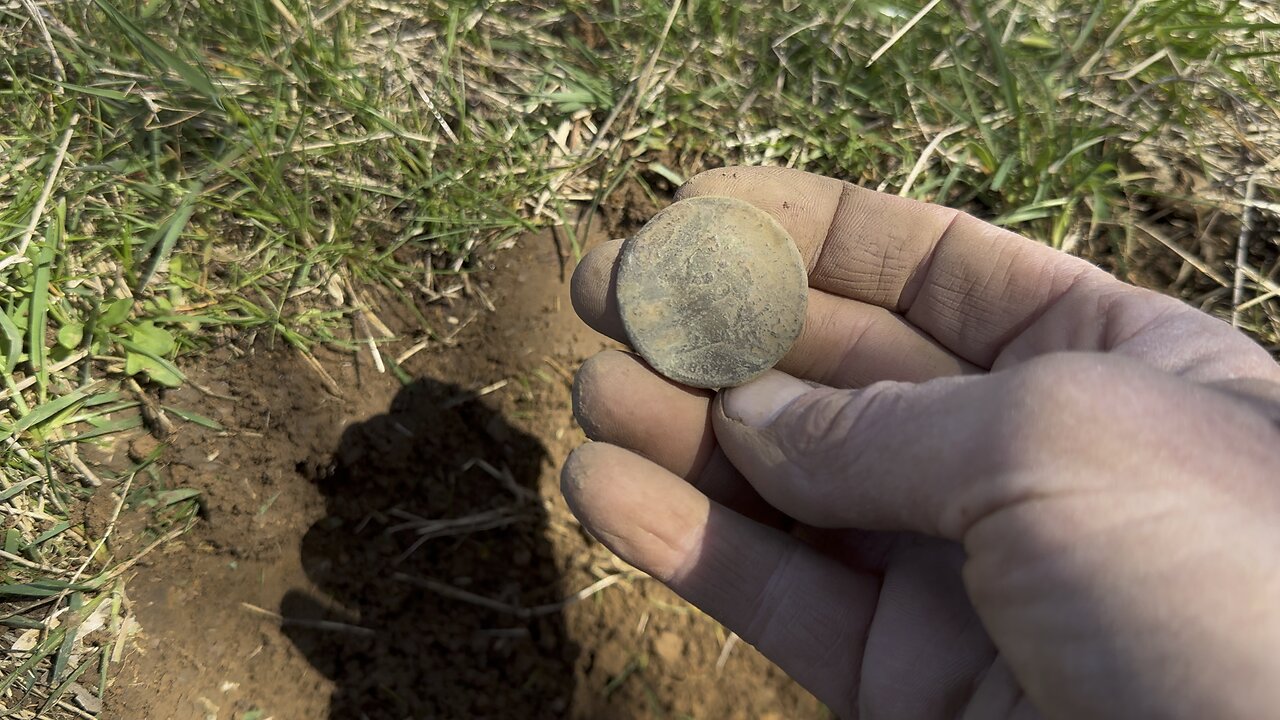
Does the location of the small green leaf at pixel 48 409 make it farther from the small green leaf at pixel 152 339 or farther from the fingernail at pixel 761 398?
the fingernail at pixel 761 398

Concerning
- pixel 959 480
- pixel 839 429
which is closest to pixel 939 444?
pixel 959 480

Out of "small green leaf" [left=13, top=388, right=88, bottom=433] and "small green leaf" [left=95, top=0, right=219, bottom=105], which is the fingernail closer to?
"small green leaf" [left=95, top=0, right=219, bottom=105]

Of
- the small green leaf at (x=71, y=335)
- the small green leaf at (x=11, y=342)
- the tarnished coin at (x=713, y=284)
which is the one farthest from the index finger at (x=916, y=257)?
the small green leaf at (x=11, y=342)

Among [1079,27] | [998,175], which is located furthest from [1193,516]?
[1079,27]

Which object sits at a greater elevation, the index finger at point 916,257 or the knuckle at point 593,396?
the index finger at point 916,257

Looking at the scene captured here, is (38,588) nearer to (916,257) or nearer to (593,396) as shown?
(593,396)

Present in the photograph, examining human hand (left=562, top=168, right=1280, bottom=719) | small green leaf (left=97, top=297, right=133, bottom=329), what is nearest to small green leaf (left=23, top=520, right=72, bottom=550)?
small green leaf (left=97, top=297, right=133, bottom=329)

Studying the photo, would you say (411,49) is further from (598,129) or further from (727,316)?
(727,316)
